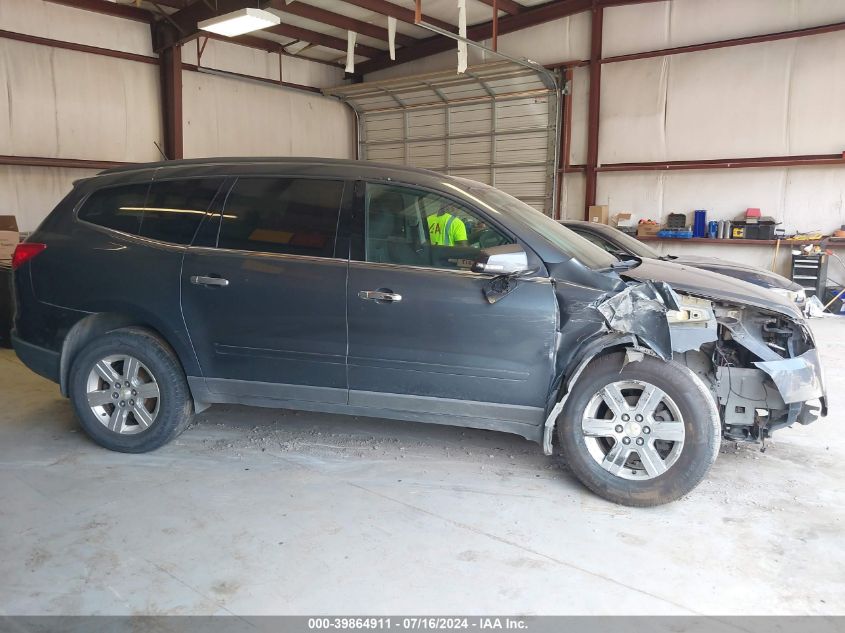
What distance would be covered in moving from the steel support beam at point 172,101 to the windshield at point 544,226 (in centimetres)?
1008

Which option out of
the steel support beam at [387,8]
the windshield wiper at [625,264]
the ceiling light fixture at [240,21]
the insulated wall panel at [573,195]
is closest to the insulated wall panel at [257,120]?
the ceiling light fixture at [240,21]

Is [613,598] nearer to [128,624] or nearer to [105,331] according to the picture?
[128,624]

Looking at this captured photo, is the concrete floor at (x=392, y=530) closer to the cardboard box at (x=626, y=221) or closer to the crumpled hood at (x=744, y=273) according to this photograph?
the crumpled hood at (x=744, y=273)

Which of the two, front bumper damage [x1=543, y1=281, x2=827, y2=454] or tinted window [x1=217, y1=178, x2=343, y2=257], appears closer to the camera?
front bumper damage [x1=543, y1=281, x2=827, y2=454]

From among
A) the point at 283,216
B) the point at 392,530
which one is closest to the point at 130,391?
the point at 283,216

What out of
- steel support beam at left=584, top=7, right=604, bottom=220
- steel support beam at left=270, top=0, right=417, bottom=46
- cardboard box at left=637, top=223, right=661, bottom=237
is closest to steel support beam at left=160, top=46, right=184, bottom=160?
steel support beam at left=270, top=0, right=417, bottom=46

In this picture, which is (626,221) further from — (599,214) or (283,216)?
(283,216)

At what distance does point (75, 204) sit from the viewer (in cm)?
393

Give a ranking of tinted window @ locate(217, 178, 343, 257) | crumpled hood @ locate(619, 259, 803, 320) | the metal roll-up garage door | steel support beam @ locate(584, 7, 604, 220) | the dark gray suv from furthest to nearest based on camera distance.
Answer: the metal roll-up garage door → steel support beam @ locate(584, 7, 604, 220) → tinted window @ locate(217, 178, 343, 257) → crumpled hood @ locate(619, 259, 803, 320) → the dark gray suv

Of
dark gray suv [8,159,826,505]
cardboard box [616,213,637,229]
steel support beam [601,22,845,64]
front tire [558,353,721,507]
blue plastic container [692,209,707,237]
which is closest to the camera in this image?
front tire [558,353,721,507]

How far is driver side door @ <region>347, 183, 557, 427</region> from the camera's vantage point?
125 inches

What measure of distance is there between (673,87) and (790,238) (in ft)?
11.3

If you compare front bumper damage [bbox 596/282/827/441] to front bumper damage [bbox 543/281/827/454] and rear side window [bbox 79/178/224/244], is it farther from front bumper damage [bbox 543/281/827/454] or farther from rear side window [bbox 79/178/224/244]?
rear side window [bbox 79/178/224/244]

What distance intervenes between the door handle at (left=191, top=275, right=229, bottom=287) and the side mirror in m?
1.47
